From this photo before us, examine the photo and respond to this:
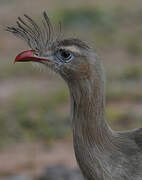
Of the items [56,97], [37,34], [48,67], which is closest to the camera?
[48,67]

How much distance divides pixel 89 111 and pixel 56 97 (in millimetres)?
3409

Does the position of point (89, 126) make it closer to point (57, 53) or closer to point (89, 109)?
point (89, 109)

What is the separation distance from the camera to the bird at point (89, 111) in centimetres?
301

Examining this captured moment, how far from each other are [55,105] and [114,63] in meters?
1.74

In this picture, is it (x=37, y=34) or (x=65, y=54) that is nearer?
(x=65, y=54)

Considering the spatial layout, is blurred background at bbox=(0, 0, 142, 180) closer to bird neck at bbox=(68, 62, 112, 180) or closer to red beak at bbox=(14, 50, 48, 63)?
red beak at bbox=(14, 50, 48, 63)

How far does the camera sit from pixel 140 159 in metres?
3.13

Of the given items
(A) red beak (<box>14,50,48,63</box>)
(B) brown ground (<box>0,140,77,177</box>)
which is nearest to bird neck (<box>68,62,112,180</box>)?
(A) red beak (<box>14,50,48,63</box>)

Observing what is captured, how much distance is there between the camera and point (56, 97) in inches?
254

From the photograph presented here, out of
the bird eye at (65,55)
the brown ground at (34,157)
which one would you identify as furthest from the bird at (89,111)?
the brown ground at (34,157)

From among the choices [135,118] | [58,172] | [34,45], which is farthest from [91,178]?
[135,118]

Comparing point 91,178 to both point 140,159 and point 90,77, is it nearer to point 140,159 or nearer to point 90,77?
point 140,159

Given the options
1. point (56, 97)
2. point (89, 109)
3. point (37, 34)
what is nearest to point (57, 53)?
point (37, 34)

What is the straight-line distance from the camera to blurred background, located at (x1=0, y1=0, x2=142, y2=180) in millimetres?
5254
